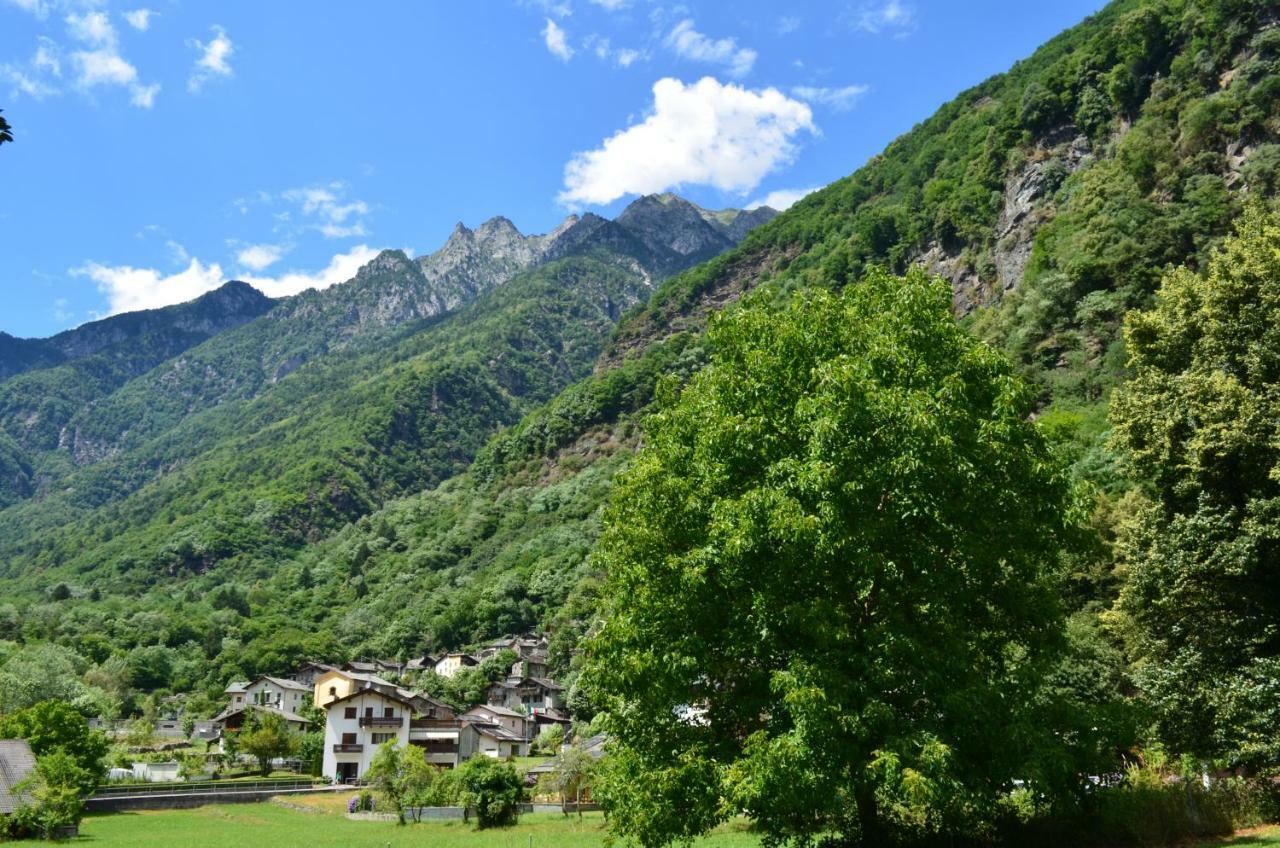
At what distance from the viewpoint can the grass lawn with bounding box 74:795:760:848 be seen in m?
34.9

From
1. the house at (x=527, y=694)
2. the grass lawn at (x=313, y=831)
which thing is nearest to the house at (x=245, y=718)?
the house at (x=527, y=694)

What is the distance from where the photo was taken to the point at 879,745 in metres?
13.9

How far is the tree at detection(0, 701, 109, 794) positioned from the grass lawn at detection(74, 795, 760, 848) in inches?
135

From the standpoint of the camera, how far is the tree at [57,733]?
4812 centimetres

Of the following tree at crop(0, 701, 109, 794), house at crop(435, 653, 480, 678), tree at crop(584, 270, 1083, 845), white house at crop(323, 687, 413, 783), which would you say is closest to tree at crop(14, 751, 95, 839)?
tree at crop(0, 701, 109, 794)

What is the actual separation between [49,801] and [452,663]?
78901 millimetres

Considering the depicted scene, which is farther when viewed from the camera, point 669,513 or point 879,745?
point 669,513

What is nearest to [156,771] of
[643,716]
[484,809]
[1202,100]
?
[484,809]

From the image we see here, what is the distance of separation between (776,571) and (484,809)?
34798 millimetres

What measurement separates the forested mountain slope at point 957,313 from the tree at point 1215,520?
2617 millimetres

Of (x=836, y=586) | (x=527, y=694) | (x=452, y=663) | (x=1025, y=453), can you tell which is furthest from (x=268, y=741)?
(x=1025, y=453)

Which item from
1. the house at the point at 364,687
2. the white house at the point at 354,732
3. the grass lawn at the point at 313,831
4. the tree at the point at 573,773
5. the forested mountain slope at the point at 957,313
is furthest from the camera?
the house at the point at 364,687

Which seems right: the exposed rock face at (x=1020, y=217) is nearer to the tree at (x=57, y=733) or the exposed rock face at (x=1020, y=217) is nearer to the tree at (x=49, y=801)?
the tree at (x=57, y=733)

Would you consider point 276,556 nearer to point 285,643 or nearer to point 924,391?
point 285,643
